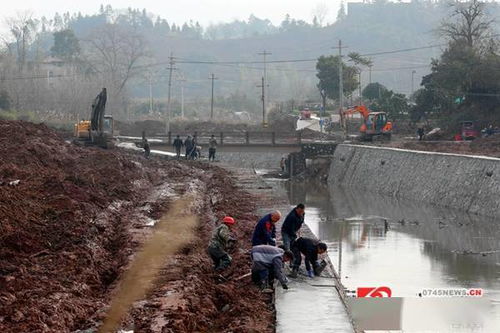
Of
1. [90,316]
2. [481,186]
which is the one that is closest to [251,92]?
[481,186]

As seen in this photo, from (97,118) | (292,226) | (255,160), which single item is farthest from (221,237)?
(255,160)

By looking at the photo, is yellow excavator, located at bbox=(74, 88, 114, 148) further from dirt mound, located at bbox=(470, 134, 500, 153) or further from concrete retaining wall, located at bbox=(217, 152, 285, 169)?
dirt mound, located at bbox=(470, 134, 500, 153)

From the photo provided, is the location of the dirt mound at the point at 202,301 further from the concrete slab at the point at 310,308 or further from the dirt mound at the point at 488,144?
the dirt mound at the point at 488,144

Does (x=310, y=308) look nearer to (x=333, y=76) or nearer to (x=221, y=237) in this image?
(x=221, y=237)

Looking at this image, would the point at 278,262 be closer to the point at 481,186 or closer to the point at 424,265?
the point at 424,265

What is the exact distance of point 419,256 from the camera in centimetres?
2606

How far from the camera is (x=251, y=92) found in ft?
600

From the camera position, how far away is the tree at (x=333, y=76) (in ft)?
295

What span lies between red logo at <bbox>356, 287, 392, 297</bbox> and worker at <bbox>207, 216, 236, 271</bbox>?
3082 millimetres

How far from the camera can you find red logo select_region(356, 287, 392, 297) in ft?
62.4

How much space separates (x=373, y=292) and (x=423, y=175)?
2566cm

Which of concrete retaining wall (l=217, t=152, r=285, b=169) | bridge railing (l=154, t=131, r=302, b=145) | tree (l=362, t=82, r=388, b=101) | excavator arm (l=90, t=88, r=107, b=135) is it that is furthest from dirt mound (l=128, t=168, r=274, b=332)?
tree (l=362, t=82, r=388, b=101)

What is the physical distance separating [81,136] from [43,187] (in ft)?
88.6

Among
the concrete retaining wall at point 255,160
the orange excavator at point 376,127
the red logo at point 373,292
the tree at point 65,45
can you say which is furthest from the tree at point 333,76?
the red logo at point 373,292
